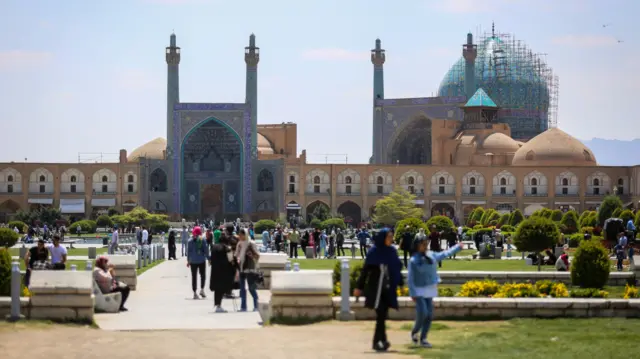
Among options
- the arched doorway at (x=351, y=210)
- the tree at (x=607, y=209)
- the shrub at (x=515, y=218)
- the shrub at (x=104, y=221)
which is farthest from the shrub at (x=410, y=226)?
the arched doorway at (x=351, y=210)

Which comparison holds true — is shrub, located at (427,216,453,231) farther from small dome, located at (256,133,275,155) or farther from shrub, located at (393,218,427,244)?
small dome, located at (256,133,275,155)

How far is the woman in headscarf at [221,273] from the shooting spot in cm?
1350

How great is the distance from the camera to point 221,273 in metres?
13.6

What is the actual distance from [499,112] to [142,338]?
59414mm

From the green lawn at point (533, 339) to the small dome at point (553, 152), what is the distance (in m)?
50.2

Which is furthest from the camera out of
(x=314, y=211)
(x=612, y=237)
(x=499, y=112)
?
(x=499, y=112)

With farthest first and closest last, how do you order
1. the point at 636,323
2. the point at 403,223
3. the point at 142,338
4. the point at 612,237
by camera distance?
the point at 403,223 < the point at 612,237 < the point at 636,323 < the point at 142,338

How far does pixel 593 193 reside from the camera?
201 feet

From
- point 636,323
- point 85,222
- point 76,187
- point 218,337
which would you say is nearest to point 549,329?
point 636,323

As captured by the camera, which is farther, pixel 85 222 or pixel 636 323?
pixel 85 222

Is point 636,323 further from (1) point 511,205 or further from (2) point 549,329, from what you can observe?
(1) point 511,205

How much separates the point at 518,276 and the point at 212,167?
46.4 metres

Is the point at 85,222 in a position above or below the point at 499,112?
below

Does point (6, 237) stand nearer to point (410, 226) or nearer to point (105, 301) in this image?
point (410, 226)
